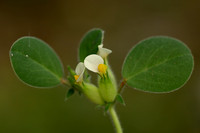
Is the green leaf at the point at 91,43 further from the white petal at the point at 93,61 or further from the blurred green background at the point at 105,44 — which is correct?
the blurred green background at the point at 105,44

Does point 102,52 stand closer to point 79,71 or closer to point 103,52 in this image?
point 103,52

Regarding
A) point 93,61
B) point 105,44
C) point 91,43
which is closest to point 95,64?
point 93,61

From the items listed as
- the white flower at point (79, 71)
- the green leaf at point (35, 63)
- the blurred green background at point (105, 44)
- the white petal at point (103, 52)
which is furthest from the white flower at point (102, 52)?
the blurred green background at point (105, 44)

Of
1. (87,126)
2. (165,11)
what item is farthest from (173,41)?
(165,11)

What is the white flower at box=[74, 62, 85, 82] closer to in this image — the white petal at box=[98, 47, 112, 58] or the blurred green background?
the white petal at box=[98, 47, 112, 58]

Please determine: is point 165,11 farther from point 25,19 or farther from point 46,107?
point 46,107

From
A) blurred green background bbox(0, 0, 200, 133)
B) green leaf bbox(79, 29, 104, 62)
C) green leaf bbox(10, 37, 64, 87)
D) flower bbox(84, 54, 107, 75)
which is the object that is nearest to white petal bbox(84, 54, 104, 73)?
flower bbox(84, 54, 107, 75)
